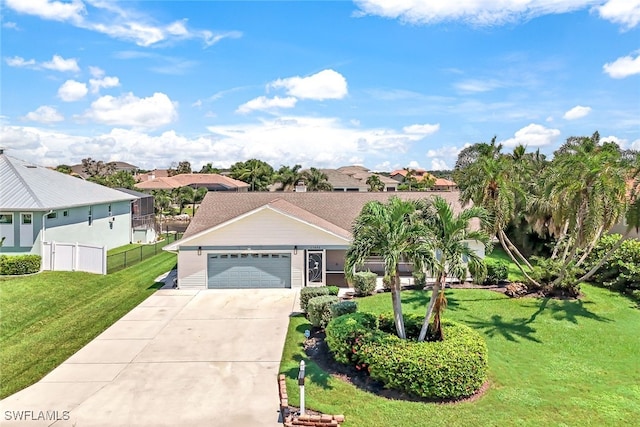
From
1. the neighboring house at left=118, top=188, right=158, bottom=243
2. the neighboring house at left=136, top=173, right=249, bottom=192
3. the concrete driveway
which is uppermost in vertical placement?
the neighboring house at left=136, top=173, right=249, bottom=192

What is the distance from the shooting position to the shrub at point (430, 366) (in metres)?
9.44

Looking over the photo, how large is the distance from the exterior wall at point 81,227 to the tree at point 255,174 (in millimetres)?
43444

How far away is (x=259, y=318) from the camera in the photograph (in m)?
15.7

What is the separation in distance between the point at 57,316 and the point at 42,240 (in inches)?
285

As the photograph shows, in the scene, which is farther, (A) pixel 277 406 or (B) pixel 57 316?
(B) pixel 57 316

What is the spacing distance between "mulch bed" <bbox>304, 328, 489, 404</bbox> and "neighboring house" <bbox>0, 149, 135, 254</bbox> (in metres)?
15.9

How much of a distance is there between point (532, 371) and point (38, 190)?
24.1m

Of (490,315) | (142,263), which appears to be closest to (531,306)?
(490,315)

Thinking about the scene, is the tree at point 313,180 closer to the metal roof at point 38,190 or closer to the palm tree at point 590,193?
the metal roof at point 38,190

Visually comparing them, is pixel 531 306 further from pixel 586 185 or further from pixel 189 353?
pixel 189 353

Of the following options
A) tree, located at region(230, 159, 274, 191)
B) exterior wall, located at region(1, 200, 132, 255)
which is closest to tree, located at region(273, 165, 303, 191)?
tree, located at region(230, 159, 274, 191)

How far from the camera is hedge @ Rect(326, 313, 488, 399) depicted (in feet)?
31.0

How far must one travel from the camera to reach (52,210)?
69.7ft

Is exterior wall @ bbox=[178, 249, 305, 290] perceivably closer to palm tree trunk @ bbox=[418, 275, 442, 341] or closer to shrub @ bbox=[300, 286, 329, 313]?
shrub @ bbox=[300, 286, 329, 313]
